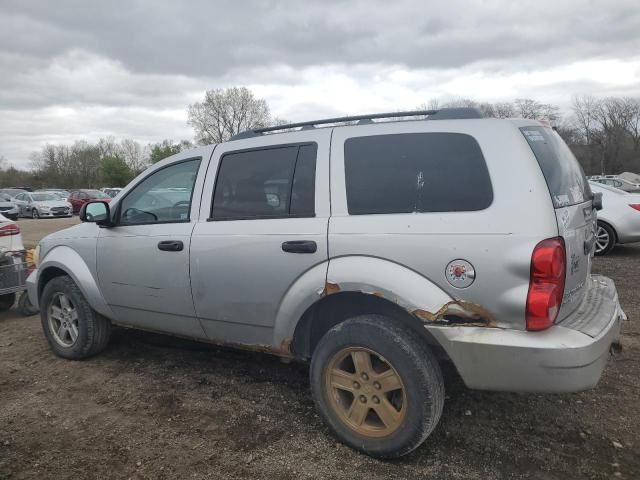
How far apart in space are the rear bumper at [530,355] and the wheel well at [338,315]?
0.22 meters

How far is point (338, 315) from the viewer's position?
3.10 metres

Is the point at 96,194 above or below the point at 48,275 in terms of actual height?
above

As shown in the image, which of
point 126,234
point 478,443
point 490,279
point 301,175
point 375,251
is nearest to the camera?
point 490,279

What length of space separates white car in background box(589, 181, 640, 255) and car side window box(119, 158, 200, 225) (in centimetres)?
743

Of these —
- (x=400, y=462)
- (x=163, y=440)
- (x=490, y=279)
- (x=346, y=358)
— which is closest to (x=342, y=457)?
(x=400, y=462)

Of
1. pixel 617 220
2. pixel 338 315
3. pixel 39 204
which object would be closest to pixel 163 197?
pixel 338 315

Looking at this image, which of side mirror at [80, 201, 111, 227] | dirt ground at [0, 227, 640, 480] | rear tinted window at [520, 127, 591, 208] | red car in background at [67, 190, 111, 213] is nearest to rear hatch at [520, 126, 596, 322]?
rear tinted window at [520, 127, 591, 208]

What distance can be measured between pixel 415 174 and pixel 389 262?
0.51 m

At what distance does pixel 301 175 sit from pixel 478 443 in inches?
75.0

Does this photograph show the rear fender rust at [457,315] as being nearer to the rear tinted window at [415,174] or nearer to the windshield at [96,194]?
the rear tinted window at [415,174]

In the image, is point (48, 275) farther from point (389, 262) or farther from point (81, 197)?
point (81, 197)

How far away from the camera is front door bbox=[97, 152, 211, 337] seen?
3.57 m

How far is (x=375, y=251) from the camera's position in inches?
107

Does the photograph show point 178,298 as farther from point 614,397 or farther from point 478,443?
point 614,397
